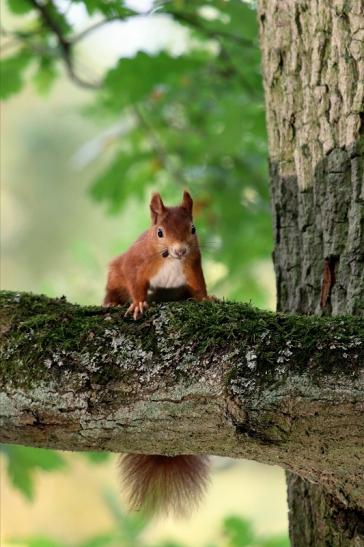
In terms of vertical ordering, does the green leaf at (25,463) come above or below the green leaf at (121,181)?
below

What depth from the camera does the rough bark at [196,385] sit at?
1530 millimetres

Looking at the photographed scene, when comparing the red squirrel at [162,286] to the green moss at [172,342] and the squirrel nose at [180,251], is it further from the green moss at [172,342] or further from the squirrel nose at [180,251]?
the green moss at [172,342]

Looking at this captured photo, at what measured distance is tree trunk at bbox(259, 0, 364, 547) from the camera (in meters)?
2.02

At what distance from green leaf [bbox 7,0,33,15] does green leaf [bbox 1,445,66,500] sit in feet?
5.01

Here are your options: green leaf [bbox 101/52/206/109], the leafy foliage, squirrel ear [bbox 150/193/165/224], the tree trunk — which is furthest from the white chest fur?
the leafy foliage

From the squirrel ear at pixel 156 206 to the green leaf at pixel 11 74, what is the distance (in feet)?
3.40

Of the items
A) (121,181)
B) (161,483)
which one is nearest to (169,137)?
(121,181)

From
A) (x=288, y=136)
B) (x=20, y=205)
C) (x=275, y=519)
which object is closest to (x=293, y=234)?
(x=288, y=136)

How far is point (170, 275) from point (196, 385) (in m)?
0.76

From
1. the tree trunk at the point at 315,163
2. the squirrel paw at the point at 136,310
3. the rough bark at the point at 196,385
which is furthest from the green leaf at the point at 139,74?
the rough bark at the point at 196,385

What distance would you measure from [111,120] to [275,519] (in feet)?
13.6

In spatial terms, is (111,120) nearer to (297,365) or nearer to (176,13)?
(176,13)

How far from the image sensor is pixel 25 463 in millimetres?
3238

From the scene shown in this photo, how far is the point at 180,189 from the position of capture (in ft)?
13.2
